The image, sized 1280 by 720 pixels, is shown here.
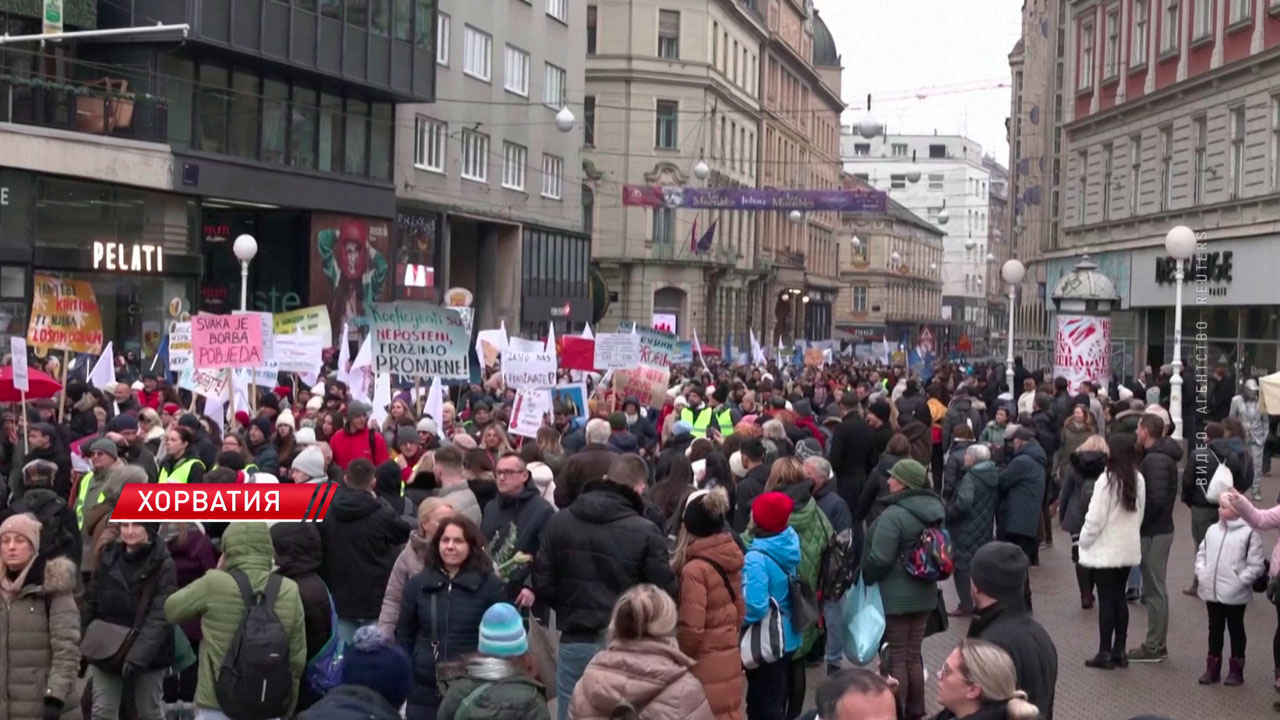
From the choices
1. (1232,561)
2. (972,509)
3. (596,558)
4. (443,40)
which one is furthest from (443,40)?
(596,558)

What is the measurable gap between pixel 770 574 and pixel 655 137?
63985mm

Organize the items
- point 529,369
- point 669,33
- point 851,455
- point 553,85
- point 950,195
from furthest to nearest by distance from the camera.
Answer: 1. point 950,195
2. point 669,33
3. point 553,85
4. point 529,369
5. point 851,455

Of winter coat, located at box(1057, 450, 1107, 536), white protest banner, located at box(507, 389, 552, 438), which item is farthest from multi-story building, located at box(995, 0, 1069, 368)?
winter coat, located at box(1057, 450, 1107, 536)

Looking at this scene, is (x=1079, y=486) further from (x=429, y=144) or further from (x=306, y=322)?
(x=429, y=144)

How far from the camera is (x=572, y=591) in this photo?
27.2 feet

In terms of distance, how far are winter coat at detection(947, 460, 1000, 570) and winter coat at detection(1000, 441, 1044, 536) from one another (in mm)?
1221

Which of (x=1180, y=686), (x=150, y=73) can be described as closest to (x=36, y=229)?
(x=150, y=73)

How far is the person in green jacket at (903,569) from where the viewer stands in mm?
10062

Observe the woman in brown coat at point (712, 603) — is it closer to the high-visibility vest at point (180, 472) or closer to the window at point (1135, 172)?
the high-visibility vest at point (180, 472)

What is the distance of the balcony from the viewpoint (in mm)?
31766

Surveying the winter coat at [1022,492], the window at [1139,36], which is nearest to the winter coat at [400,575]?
the winter coat at [1022,492]

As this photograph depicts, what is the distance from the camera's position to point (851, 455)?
50.1 ft

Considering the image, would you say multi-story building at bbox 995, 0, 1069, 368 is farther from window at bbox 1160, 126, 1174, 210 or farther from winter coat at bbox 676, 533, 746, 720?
winter coat at bbox 676, 533, 746, 720

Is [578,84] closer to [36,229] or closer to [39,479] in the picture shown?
[36,229]
